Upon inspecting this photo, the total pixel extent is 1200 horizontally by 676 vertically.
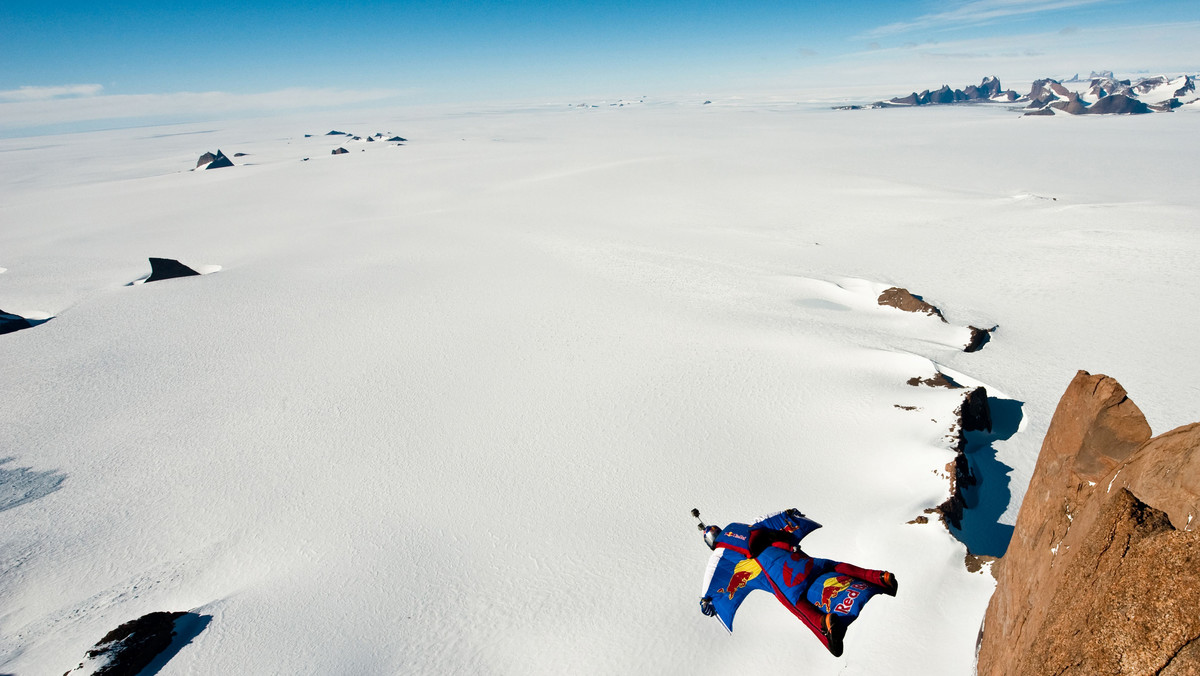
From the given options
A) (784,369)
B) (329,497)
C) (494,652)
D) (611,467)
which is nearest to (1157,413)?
(784,369)

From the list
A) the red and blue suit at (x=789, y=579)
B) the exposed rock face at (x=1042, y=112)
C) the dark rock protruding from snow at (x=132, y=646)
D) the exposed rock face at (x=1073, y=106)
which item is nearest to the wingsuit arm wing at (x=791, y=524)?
the red and blue suit at (x=789, y=579)

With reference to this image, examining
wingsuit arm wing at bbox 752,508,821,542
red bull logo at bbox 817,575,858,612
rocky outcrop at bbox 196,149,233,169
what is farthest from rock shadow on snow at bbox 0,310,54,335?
rocky outcrop at bbox 196,149,233,169

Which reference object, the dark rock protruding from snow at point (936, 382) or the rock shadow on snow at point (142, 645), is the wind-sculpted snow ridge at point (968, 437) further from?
the rock shadow on snow at point (142, 645)

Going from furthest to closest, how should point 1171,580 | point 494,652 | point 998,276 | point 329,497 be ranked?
point 998,276 → point 329,497 → point 494,652 → point 1171,580

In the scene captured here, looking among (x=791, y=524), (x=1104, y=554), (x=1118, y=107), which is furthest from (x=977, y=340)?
(x=1118, y=107)

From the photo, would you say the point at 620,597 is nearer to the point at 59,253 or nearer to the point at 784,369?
the point at 784,369

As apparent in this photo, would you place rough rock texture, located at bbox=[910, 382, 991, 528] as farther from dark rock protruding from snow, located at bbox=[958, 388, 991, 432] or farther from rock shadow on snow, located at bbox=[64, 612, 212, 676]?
rock shadow on snow, located at bbox=[64, 612, 212, 676]

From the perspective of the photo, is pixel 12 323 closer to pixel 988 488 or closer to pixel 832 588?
pixel 832 588
